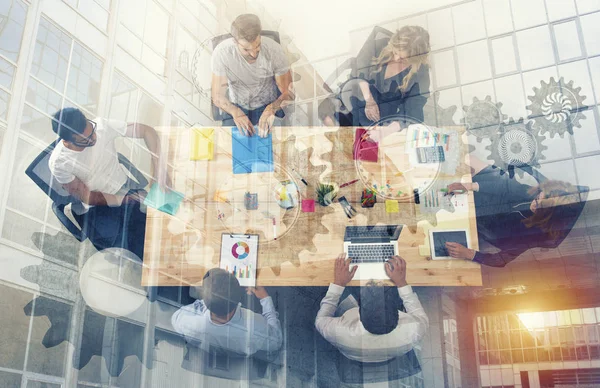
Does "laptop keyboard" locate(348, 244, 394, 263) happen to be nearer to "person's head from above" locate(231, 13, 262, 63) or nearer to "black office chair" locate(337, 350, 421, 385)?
"black office chair" locate(337, 350, 421, 385)

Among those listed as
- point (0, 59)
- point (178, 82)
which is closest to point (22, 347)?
point (0, 59)

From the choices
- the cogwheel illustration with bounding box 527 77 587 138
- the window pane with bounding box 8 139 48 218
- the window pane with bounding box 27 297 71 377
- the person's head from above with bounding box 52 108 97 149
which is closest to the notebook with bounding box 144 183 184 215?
the person's head from above with bounding box 52 108 97 149

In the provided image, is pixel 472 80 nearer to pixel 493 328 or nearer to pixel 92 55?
pixel 493 328

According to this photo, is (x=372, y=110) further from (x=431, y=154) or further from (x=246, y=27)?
(x=246, y=27)

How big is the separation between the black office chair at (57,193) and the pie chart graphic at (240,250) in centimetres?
79

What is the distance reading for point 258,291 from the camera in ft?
10.3

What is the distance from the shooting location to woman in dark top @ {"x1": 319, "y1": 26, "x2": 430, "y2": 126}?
11.1ft

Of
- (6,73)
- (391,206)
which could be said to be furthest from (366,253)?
(6,73)

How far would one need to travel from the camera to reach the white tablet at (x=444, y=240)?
9.39 feet

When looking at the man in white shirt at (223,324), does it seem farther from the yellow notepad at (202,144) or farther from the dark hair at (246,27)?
the dark hair at (246,27)

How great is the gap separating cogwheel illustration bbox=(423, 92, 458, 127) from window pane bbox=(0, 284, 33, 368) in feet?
9.23

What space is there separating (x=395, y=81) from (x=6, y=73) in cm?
260

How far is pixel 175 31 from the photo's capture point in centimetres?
382

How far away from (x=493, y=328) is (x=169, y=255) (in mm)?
2093
